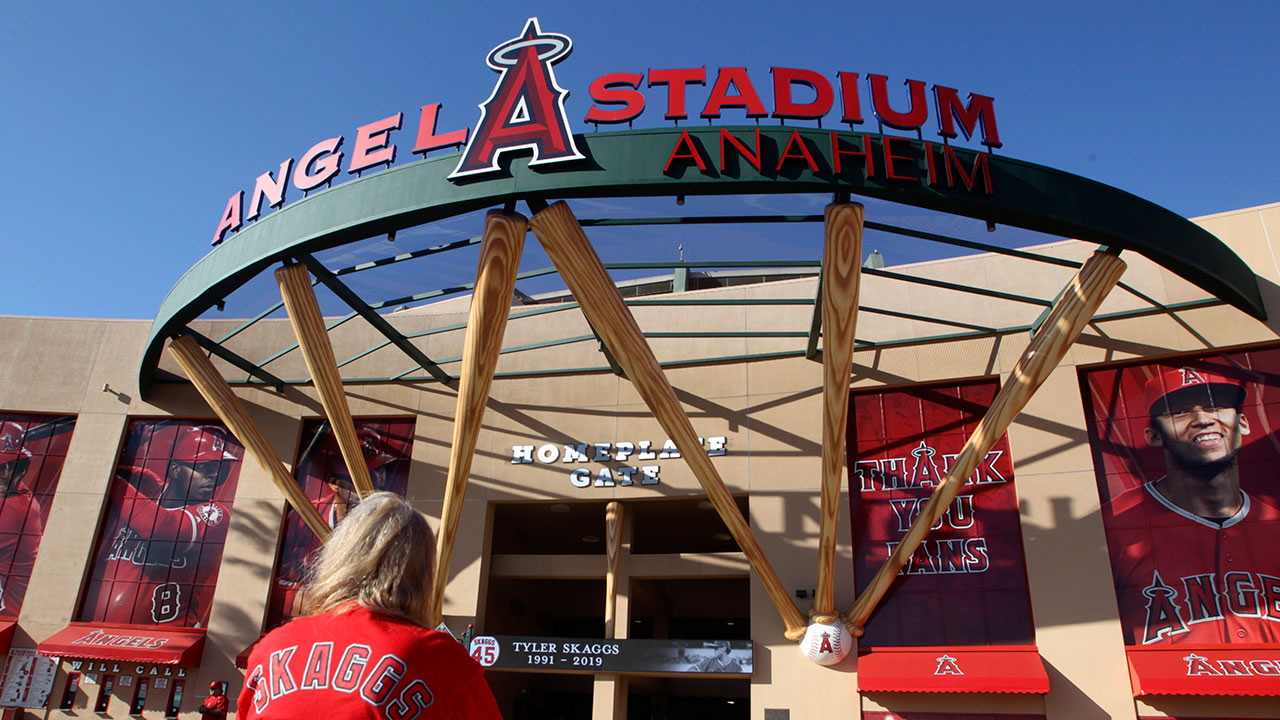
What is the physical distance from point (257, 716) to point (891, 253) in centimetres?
2310

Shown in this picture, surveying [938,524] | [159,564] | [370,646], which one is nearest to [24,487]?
[159,564]

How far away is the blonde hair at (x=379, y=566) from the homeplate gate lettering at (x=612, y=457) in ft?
69.3

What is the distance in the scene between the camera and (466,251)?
19438 millimetres

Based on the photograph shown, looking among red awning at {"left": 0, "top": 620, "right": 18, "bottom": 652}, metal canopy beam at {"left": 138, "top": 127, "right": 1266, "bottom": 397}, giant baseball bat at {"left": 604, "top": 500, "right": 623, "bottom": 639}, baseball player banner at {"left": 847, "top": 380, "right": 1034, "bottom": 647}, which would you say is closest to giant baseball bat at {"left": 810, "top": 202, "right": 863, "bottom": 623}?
metal canopy beam at {"left": 138, "top": 127, "right": 1266, "bottom": 397}

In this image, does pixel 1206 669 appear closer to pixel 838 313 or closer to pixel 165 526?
pixel 838 313

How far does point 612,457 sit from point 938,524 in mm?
9077

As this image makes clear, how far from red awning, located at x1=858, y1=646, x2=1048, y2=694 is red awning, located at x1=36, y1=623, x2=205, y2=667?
60.6ft

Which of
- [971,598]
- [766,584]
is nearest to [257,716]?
[766,584]

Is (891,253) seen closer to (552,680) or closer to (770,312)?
(770,312)

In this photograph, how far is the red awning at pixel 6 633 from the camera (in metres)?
24.3

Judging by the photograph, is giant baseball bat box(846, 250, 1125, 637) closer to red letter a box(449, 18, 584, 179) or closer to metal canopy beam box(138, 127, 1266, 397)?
metal canopy beam box(138, 127, 1266, 397)

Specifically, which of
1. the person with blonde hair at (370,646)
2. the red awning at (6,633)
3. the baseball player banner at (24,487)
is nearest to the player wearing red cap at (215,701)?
the red awning at (6,633)

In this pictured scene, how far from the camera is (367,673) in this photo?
7.30 feet

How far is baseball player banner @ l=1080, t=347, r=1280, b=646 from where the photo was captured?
18.4 m
